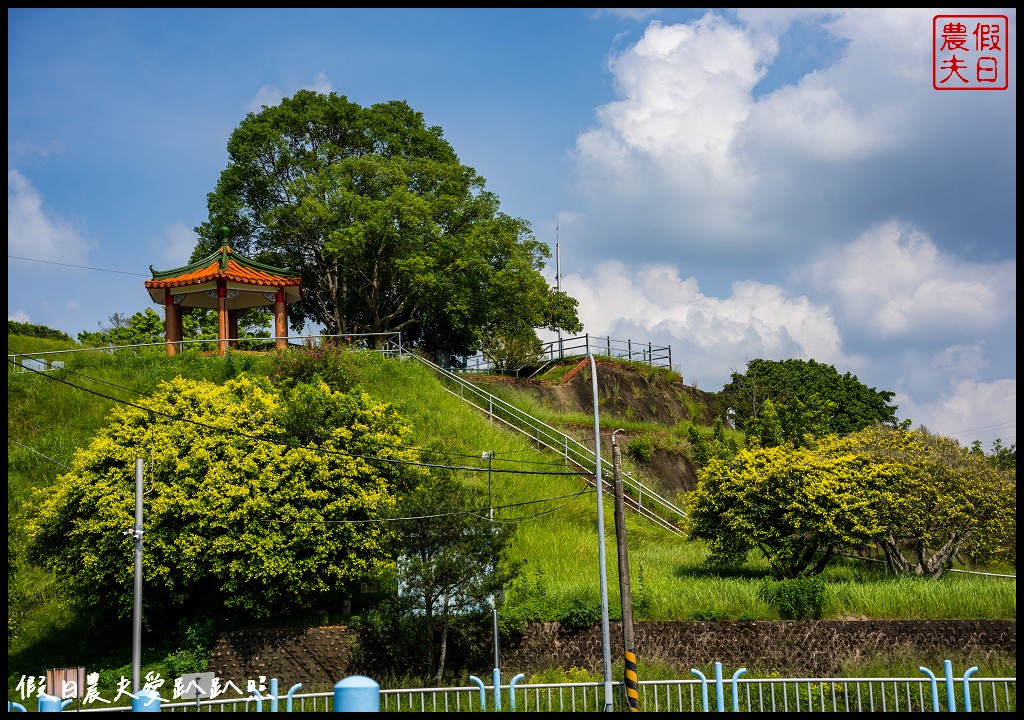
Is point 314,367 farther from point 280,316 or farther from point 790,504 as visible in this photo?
point 790,504

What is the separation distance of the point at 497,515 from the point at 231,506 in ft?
25.6

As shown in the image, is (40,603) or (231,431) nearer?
(231,431)

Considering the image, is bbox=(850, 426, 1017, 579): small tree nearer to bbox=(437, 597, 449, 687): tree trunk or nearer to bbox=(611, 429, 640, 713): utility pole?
bbox=(611, 429, 640, 713): utility pole

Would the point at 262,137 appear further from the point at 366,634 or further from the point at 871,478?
the point at 871,478

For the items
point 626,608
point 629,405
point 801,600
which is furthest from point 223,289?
point 801,600

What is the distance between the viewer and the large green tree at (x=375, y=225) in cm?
4206

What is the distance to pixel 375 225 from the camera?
4084cm

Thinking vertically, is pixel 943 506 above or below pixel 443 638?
above

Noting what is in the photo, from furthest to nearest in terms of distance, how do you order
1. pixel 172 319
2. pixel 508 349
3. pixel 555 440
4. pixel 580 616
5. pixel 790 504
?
pixel 508 349
pixel 172 319
pixel 555 440
pixel 790 504
pixel 580 616

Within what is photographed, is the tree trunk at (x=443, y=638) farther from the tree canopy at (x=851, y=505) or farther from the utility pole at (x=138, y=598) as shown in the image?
the tree canopy at (x=851, y=505)

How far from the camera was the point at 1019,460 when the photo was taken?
34.7 ft

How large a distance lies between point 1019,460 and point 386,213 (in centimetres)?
3334

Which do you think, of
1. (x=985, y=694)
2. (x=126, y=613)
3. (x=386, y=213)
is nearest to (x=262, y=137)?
(x=386, y=213)

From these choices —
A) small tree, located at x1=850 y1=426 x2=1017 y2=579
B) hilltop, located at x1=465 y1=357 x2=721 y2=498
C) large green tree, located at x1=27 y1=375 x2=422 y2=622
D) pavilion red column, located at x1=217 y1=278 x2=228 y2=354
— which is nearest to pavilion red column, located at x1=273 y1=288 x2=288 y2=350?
pavilion red column, located at x1=217 y1=278 x2=228 y2=354
